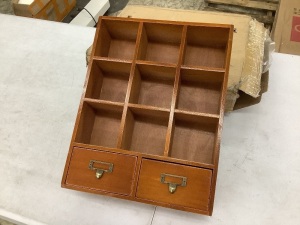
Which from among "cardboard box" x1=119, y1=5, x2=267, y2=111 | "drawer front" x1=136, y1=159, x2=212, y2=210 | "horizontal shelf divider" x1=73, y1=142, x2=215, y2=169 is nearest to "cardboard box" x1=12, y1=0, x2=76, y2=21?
"cardboard box" x1=119, y1=5, x2=267, y2=111

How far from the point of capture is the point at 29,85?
4.64 feet

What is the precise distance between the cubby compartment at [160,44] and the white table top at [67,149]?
0.36 m

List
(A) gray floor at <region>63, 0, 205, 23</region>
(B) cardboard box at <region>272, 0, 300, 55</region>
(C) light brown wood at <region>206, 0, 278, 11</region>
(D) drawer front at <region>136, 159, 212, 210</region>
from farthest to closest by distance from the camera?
(A) gray floor at <region>63, 0, 205, 23</region> < (C) light brown wood at <region>206, 0, 278, 11</region> < (B) cardboard box at <region>272, 0, 300, 55</region> < (D) drawer front at <region>136, 159, 212, 210</region>

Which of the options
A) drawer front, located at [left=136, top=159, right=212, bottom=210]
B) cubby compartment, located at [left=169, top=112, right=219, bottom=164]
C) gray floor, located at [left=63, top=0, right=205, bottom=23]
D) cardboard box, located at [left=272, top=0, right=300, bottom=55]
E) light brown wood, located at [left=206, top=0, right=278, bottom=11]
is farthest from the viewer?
gray floor, located at [left=63, top=0, right=205, bottom=23]

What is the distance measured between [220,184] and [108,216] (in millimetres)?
438

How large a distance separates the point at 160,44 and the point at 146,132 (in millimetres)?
366

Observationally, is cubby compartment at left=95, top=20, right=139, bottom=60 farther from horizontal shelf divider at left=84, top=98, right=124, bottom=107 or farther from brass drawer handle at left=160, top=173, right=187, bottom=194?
brass drawer handle at left=160, top=173, right=187, bottom=194

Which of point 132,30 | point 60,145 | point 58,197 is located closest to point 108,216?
point 58,197

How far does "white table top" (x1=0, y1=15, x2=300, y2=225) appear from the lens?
1.10 metres

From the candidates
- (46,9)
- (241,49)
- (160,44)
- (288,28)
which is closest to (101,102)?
(160,44)

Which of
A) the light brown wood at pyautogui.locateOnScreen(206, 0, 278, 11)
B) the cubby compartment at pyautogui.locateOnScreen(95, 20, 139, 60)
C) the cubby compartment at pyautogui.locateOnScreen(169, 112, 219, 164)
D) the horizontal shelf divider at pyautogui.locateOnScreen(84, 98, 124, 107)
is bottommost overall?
the cubby compartment at pyautogui.locateOnScreen(169, 112, 219, 164)

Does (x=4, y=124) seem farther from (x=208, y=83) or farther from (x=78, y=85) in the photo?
(x=208, y=83)

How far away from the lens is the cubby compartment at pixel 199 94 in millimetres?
1106

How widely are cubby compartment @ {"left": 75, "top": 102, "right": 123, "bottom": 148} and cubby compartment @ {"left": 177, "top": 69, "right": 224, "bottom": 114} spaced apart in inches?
9.8
